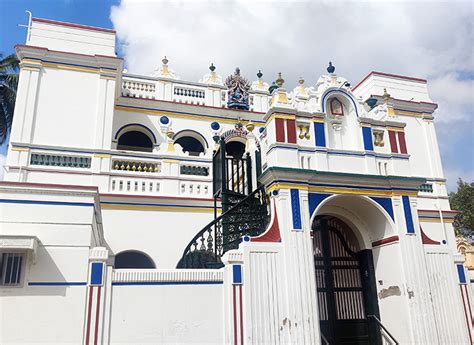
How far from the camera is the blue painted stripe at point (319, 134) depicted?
10.0m

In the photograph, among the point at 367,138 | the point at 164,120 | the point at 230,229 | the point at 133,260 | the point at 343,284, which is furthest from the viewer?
the point at 164,120

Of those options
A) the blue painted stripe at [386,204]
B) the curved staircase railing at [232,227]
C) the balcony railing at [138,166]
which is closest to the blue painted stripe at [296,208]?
the curved staircase railing at [232,227]

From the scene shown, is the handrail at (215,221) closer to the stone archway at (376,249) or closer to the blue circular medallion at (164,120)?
the stone archway at (376,249)

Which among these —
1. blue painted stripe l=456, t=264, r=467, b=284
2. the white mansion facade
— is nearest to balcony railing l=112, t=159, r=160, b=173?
the white mansion facade

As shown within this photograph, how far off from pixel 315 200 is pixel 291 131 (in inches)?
65.8

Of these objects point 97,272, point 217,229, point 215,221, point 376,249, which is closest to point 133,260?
point 217,229

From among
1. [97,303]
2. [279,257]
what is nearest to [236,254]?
[279,257]

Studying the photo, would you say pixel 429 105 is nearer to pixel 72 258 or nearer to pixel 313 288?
pixel 313 288

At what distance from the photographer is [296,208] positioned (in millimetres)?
9094

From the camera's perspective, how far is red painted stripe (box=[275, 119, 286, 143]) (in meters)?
9.62

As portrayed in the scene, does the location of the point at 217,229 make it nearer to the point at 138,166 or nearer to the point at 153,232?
the point at 153,232

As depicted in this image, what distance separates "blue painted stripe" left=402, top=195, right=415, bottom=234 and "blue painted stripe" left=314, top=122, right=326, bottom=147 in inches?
91.8

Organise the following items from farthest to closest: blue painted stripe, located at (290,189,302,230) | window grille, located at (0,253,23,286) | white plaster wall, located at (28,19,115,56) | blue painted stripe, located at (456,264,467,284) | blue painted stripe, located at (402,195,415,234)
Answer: white plaster wall, located at (28,19,115,56), blue painted stripe, located at (456,264,467,284), blue painted stripe, located at (402,195,415,234), blue painted stripe, located at (290,189,302,230), window grille, located at (0,253,23,286)

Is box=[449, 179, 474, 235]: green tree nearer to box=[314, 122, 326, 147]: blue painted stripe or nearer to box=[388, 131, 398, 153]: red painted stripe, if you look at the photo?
box=[388, 131, 398, 153]: red painted stripe
